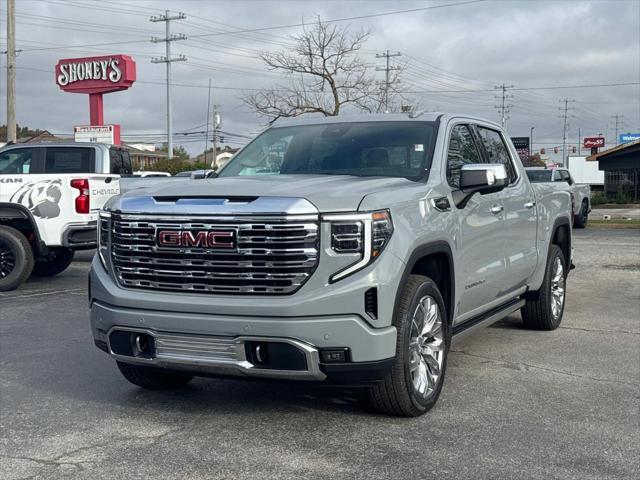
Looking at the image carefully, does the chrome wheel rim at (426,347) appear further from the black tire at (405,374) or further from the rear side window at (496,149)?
the rear side window at (496,149)

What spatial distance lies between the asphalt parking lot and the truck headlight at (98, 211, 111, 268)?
3.35 feet

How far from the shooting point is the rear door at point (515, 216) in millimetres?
6734

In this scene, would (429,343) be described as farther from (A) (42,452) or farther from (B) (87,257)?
(B) (87,257)

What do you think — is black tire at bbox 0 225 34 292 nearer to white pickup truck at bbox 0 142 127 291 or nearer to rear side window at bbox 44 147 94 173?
white pickup truck at bbox 0 142 127 291

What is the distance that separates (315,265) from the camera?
181 inches

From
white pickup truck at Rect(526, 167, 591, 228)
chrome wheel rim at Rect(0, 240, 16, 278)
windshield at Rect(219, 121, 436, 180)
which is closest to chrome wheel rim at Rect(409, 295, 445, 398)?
windshield at Rect(219, 121, 436, 180)

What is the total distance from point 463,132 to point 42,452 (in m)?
3.88

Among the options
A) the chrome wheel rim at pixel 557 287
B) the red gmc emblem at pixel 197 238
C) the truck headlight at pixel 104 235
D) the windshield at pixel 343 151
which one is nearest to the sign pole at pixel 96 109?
the chrome wheel rim at pixel 557 287

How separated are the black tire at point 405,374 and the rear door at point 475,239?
2.02ft

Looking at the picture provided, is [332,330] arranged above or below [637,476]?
above

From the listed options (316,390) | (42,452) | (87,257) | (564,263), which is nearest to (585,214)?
(87,257)

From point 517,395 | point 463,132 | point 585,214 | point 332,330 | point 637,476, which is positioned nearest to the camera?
point 637,476

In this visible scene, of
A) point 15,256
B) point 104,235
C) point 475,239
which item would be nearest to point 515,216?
point 475,239

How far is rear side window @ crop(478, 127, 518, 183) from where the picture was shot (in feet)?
23.2
